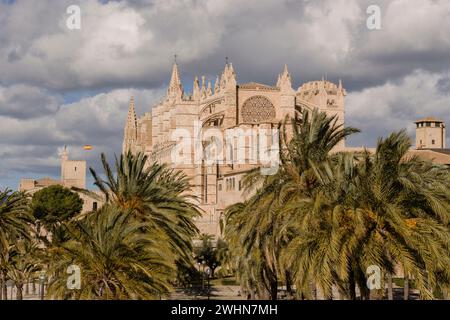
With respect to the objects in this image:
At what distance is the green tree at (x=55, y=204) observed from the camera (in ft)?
260

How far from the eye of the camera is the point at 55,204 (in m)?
80.8

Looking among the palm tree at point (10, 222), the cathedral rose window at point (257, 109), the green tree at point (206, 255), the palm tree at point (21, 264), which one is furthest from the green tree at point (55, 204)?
the palm tree at point (10, 222)

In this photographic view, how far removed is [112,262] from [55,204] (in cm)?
6217

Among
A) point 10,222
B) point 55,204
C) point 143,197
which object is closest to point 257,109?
point 55,204

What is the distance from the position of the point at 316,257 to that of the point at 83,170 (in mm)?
104028

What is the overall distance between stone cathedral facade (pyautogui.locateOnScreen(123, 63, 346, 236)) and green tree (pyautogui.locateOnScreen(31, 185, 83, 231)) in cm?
1018

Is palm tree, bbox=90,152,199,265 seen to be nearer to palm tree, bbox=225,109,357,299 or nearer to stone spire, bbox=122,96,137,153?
palm tree, bbox=225,109,357,299

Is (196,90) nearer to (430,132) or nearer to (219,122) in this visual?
(219,122)

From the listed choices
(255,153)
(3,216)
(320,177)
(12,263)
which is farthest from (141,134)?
(320,177)

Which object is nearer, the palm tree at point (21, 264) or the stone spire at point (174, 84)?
the palm tree at point (21, 264)

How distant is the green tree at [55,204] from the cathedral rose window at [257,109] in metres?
20.2

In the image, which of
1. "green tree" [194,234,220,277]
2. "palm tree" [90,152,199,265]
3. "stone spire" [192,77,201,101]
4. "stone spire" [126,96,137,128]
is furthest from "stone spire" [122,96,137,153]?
"palm tree" [90,152,199,265]

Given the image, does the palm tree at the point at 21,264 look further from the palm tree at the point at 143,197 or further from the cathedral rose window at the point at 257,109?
the cathedral rose window at the point at 257,109

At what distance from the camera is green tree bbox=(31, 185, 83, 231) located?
79.2 m
